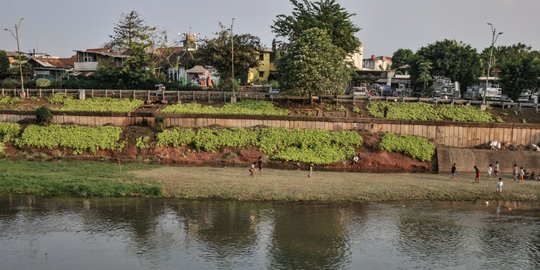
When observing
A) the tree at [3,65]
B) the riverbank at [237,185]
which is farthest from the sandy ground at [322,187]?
the tree at [3,65]

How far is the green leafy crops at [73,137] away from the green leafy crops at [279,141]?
15.7ft

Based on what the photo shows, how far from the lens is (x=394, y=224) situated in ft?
102

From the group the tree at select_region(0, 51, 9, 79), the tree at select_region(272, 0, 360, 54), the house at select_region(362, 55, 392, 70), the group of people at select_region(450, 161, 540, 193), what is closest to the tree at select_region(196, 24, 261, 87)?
the tree at select_region(272, 0, 360, 54)

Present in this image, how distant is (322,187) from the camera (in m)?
37.6

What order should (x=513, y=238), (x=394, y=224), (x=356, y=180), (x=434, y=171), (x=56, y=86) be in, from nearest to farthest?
1. (x=513, y=238)
2. (x=394, y=224)
3. (x=356, y=180)
4. (x=434, y=171)
5. (x=56, y=86)

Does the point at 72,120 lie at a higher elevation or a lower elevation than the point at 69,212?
higher

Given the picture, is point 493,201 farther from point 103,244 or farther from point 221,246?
point 103,244

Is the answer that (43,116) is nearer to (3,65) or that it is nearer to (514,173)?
(3,65)

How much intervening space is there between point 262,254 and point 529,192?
77.4ft

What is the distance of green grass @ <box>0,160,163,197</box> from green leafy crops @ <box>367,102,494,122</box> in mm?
29295

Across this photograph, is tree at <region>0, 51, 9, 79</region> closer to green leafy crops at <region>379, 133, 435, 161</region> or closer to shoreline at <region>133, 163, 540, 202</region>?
shoreline at <region>133, 163, 540, 202</region>

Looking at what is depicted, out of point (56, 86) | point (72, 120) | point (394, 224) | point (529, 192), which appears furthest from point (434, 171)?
point (56, 86)

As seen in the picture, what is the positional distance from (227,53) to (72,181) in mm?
41786

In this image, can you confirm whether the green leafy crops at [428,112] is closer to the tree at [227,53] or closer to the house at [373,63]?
the tree at [227,53]
